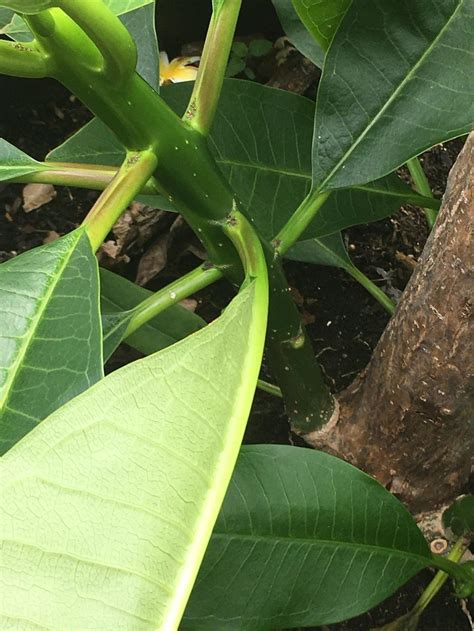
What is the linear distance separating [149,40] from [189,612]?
1.88 ft

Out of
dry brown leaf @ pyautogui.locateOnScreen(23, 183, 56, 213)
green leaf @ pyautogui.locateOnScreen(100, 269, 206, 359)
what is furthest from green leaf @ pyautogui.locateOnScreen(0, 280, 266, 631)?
dry brown leaf @ pyautogui.locateOnScreen(23, 183, 56, 213)

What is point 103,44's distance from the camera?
39 cm

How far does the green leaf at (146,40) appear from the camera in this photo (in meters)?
0.70

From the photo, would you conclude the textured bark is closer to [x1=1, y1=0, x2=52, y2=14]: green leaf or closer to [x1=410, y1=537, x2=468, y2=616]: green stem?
[x1=410, y1=537, x2=468, y2=616]: green stem

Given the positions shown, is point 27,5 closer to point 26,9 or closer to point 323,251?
point 26,9

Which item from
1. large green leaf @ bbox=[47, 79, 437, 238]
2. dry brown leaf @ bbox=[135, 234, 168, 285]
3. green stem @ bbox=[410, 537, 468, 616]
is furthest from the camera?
dry brown leaf @ bbox=[135, 234, 168, 285]

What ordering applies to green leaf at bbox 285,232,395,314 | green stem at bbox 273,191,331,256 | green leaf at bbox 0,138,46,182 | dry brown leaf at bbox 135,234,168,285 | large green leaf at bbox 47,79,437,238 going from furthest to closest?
dry brown leaf at bbox 135,234,168,285
green leaf at bbox 285,232,395,314
large green leaf at bbox 47,79,437,238
green stem at bbox 273,191,331,256
green leaf at bbox 0,138,46,182

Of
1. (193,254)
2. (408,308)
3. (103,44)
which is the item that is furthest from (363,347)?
(103,44)

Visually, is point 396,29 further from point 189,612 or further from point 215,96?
point 189,612

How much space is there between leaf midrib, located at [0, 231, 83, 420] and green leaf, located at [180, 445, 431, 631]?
25 centimetres

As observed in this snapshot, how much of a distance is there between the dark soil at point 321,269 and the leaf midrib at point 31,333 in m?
0.67

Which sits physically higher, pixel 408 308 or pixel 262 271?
pixel 262 271

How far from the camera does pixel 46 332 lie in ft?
1.43

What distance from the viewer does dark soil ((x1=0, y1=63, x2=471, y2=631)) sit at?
3.18 ft
